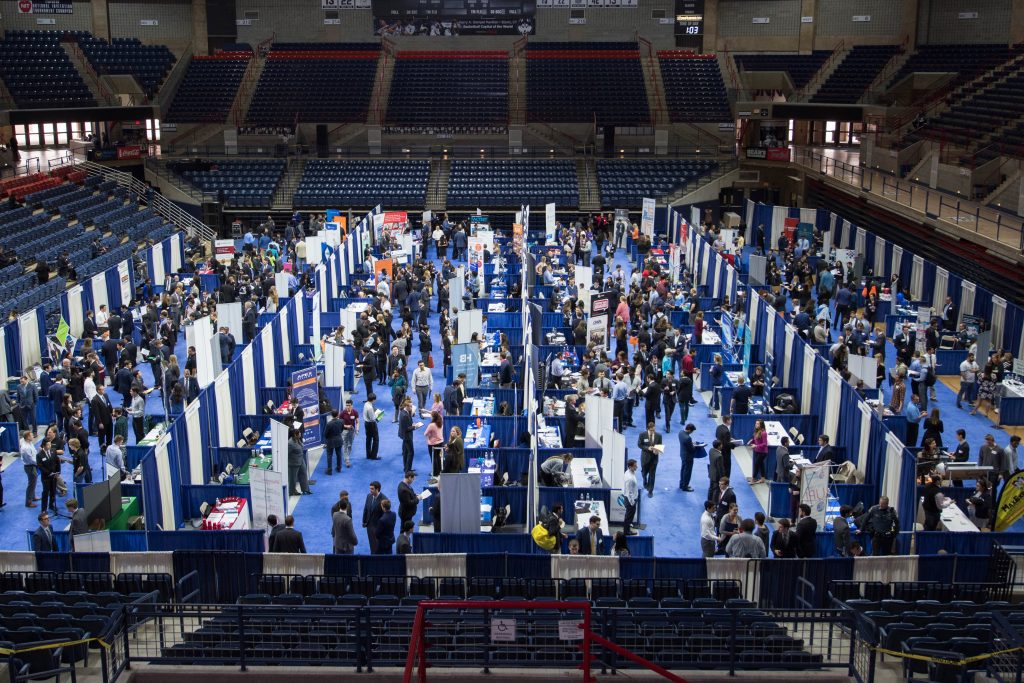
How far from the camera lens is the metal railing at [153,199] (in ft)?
136

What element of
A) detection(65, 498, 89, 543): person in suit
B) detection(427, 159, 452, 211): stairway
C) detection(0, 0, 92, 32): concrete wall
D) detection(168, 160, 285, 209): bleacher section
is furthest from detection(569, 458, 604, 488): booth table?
detection(0, 0, 92, 32): concrete wall

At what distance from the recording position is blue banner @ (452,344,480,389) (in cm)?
2197

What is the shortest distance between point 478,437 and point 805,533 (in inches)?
252

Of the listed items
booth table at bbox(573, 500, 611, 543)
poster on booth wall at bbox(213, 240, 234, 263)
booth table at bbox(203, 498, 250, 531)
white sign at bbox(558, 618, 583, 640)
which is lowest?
booth table at bbox(203, 498, 250, 531)

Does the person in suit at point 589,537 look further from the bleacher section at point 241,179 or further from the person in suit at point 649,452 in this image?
the bleacher section at point 241,179

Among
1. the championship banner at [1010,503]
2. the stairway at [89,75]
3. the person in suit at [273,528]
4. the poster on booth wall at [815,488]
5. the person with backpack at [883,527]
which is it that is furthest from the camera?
the stairway at [89,75]

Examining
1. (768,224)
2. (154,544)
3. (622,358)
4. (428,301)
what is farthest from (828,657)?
(768,224)

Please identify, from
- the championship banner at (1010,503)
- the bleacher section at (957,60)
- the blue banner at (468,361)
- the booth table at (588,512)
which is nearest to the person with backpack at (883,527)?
the championship banner at (1010,503)

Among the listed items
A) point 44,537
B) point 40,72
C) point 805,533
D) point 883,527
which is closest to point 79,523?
point 44,537

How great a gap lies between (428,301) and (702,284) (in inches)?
362

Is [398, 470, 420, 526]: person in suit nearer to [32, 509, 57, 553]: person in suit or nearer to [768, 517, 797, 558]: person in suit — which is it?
[32, 509, 57, 553]: person in suit

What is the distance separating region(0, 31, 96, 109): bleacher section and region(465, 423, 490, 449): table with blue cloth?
33.1 m

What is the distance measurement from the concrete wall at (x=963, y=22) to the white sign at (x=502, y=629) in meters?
42.2

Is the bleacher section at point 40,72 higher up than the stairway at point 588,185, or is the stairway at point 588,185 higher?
the bleacher section at point 40,72
